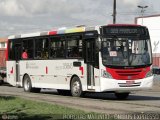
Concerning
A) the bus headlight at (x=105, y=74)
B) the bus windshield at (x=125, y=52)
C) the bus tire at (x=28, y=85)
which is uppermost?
the bus windshield at (x=125, y=52)

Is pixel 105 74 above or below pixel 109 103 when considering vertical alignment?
above

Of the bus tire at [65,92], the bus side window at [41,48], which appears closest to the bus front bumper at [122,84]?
the bus tire at [65,92]

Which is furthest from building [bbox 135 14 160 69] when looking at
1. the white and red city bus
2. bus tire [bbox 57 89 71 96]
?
the white and red city bus

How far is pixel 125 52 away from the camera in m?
21.6

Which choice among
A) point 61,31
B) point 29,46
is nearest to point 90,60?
point 61,31

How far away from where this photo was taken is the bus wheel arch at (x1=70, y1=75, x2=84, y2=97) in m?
23.0

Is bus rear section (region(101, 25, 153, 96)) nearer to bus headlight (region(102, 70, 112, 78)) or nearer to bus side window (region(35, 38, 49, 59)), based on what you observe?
bus headlight (region(102, 70, 112, 78))

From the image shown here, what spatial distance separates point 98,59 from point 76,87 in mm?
2387

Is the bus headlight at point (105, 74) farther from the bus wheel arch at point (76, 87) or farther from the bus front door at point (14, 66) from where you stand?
the bus front door at point (14, 66)

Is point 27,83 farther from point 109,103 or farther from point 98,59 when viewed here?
point 109,103

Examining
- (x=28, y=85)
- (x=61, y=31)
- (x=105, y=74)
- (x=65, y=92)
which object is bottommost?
(x=65, y=92)

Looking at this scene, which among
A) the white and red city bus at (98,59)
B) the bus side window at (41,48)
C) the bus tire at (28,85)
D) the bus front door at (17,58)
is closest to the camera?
the white and red city bus at (98,59)

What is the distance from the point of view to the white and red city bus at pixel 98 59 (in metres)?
21.4

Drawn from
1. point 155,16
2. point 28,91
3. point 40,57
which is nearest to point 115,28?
point 40,57
